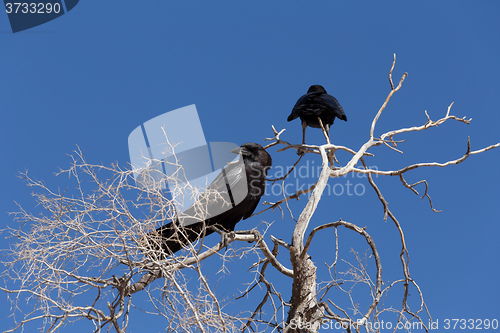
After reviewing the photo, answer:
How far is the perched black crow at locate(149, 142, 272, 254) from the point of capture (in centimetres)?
289

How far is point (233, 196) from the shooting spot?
3.13m

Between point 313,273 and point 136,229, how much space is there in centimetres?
130

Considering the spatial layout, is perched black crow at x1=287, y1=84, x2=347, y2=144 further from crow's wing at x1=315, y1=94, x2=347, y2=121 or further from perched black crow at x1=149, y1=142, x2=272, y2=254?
perched black crow at x1=149, y1=142, x2=272, y2=254

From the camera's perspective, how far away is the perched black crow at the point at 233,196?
289cm

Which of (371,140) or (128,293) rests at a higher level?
(371,140)

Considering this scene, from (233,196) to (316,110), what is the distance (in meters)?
1.19

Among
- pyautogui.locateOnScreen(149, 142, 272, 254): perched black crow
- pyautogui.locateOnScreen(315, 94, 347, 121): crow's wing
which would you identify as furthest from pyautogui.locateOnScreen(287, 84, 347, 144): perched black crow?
pyautogui.locateOnScreen(149, 142, 272, 254): perched black crow

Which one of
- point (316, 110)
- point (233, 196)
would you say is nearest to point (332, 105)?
point (316, 110)

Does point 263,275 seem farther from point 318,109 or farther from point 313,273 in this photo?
point 318,109

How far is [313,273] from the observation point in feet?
10.1

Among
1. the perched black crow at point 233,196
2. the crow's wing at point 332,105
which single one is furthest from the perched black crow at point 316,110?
the perched black crow at point 233,196

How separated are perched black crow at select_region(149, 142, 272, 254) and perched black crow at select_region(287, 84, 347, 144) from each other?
0.61m

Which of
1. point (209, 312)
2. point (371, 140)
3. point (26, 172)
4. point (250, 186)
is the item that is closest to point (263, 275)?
point (250, 186)

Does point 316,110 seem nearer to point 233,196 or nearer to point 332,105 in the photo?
point 332,105
